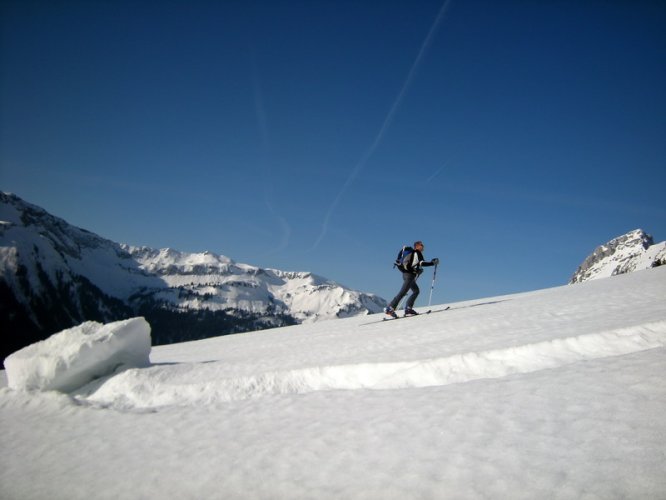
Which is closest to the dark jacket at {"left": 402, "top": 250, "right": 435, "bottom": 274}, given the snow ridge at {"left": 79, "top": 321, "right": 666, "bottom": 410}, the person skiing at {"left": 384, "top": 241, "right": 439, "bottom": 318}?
the person skiing at {"left": 384, "top": 241, "right": 439, "bottom": 318}

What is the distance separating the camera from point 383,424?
549cm

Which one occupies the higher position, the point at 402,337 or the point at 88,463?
the point at 402,337

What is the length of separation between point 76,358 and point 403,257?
1276 centimetres

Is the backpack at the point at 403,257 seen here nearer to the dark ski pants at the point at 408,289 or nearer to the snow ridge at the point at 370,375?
the dark ski pants at the point at 408,289

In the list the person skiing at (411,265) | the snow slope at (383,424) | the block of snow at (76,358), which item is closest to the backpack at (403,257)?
the person skiing at (411,265)

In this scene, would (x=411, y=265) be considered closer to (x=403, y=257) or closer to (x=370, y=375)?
(x=403, y=257)

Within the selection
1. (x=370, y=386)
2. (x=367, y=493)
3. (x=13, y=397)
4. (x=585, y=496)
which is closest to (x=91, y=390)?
(x=13, y=397)

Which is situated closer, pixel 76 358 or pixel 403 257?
pixel 76 358

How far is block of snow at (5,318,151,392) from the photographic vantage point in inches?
374

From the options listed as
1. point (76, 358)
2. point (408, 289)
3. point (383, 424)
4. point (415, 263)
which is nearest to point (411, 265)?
point (415, 263)

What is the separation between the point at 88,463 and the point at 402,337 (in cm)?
844

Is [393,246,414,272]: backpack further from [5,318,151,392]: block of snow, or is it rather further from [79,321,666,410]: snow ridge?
[5,318,151,392]: block of snow

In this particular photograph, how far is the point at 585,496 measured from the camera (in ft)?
11.2

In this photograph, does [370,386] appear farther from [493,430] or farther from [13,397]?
[13,397]
